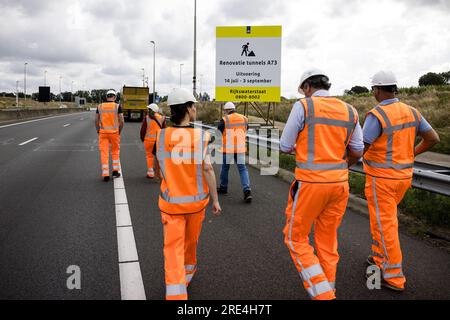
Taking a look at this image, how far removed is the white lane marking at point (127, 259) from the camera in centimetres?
365

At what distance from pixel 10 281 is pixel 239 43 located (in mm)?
12545

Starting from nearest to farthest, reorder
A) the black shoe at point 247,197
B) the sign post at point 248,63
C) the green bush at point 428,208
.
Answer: the green bush at point 428,208 → the black shoe at point 247,197 → the sign post at point 248,63

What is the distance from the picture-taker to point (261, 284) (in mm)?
3861

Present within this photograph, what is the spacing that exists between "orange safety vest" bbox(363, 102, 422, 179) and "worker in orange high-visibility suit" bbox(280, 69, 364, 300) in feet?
2.22

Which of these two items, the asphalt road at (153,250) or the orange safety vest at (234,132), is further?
the orange safety vest at (234,132)

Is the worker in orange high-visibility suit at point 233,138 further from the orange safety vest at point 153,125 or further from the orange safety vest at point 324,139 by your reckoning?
the orange safety vest at point 324,139

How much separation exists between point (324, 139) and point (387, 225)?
122cm

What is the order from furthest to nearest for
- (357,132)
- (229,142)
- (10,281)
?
(229,142), (10,281), (357,132)

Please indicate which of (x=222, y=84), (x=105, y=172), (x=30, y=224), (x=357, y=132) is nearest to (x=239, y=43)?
(x=222, y=84)

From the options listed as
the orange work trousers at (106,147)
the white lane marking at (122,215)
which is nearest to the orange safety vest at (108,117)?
the orange work trousers at (106,147)

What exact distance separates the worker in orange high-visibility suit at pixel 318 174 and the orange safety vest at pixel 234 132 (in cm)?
424

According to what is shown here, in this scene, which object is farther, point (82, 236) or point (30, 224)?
point (30, 224)

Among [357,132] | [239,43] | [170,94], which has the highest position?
[239,43]
